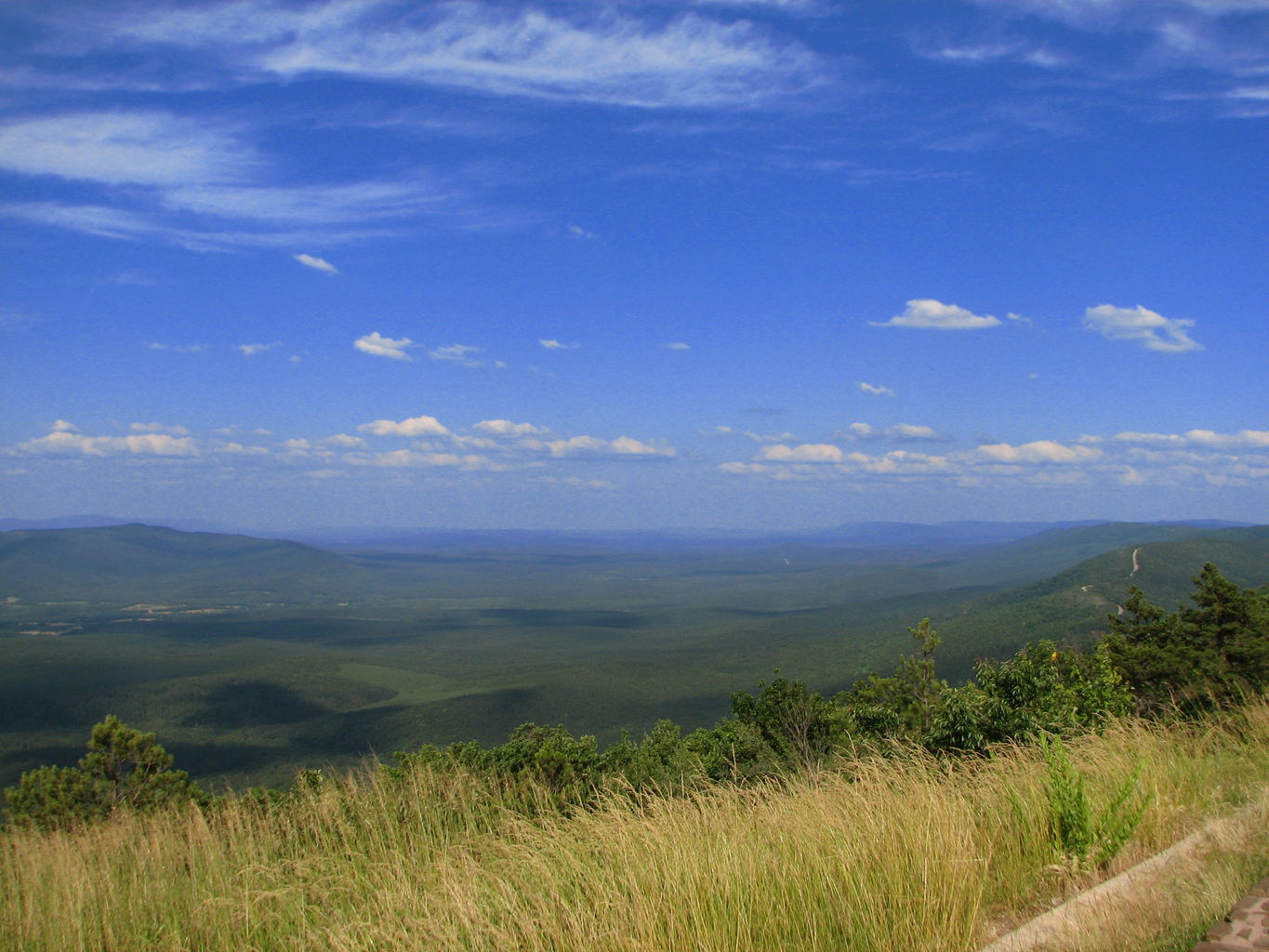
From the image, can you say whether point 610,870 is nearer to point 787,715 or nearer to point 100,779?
point 100,779

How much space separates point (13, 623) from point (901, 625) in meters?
198

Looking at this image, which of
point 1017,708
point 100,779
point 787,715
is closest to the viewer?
point 1017,708

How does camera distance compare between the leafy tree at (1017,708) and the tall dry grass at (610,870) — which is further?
the leafy tree at (1017,708)

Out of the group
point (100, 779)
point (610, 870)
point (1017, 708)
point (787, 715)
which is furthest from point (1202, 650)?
point (100, 779)

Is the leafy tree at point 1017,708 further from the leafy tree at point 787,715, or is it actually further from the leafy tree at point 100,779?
the leafy tree at point 100,779

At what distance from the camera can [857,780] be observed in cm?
592

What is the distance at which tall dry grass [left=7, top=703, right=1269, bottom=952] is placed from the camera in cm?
365

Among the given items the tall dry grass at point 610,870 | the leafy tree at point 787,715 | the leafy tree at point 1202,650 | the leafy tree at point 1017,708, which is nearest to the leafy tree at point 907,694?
the leafy tree at point 787,715

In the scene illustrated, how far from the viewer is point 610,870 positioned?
13.4 ft

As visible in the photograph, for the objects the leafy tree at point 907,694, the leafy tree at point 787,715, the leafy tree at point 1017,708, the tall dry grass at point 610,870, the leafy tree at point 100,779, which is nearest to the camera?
the tall dry grass at point 610,870

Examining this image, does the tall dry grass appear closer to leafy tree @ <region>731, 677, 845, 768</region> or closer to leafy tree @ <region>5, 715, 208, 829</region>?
leafy tree @ <region>5, 715, 208, 829</region>

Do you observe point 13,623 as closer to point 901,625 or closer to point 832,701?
point 901,625

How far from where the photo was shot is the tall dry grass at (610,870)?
365 cm

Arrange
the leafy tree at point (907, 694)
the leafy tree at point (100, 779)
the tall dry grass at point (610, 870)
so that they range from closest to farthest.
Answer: the tall dry grass at point (610, 870) < the leafy tree at point (100, 779) < the leafy tree at point (907, 694)
